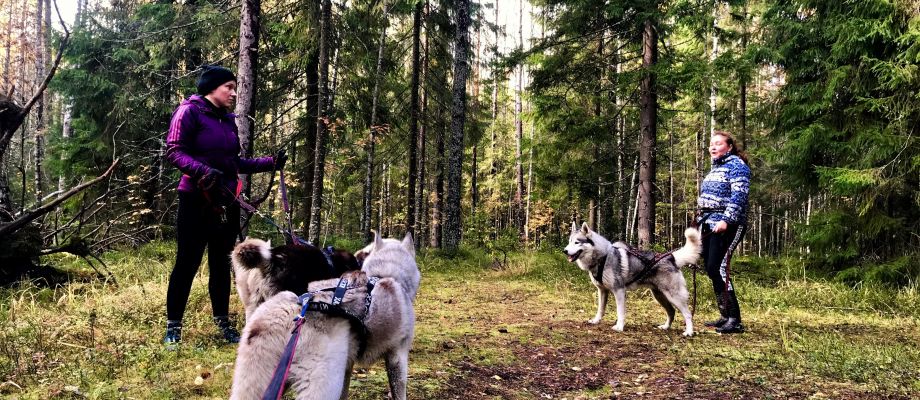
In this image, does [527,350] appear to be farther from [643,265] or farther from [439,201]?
[439,201]

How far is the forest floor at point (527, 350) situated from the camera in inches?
121

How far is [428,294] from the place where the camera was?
7.86 m

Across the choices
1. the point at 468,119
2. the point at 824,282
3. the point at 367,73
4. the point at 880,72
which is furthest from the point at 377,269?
the point at 468,119

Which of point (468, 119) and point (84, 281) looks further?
point (468, 119)

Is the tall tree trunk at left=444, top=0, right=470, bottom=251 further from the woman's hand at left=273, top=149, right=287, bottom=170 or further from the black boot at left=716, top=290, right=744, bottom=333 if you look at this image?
the woman's hand at left=273, top=149, right=287, bottom=170

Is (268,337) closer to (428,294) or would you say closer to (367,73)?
(428,294)

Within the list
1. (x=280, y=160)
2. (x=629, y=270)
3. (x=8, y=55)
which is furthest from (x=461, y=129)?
(x=8, y=55)

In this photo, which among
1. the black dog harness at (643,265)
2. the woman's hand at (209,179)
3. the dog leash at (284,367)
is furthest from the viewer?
the black dog harness at (643,265)

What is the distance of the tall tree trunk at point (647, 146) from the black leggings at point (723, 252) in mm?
4919

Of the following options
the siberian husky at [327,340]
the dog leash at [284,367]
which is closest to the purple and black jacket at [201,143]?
the siberian husky at [327,340]

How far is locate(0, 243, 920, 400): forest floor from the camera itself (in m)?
3.08

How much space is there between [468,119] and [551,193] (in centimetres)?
525

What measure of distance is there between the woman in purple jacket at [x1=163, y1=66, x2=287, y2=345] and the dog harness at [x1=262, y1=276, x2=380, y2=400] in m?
1.74

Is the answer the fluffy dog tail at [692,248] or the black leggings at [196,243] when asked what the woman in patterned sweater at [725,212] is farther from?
the black leggings at [196,243]
